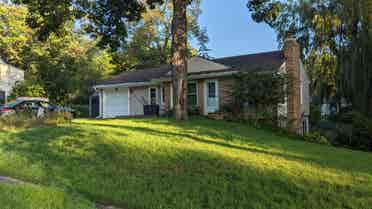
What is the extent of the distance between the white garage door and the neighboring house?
9785mm

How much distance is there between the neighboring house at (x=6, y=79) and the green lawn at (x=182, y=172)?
1937 cm

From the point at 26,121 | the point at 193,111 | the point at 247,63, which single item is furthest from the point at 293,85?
the point at 26,121

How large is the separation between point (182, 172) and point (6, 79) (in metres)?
25.2

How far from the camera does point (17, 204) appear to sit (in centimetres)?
373

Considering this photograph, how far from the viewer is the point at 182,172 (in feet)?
18.3

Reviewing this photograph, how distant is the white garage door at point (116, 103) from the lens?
21234 mm

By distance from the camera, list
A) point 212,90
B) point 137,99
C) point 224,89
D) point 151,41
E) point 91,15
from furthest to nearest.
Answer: point 151,41 → point 137,99 → point 212,90 → point 224,89 → point 91,15

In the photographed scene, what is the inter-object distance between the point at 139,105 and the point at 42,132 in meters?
11.7

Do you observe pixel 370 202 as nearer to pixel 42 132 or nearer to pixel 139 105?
pixel 42 132

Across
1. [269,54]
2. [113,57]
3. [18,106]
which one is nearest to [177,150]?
[18,106]

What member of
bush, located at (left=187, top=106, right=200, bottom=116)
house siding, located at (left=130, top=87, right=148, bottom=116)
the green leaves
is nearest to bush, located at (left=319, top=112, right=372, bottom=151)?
bush, located at (left=187, top=106, right=200, bottom=116)

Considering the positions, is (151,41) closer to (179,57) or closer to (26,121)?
(179,57)

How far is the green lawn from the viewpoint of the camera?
4.48m

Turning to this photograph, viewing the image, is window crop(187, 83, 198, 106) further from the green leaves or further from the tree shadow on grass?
A: the tree shadow on grass
